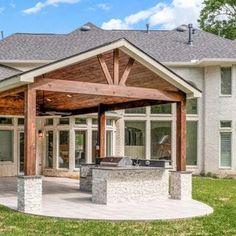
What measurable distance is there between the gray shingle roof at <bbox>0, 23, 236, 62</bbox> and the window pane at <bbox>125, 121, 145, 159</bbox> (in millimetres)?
3621

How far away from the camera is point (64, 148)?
2217 centimetres

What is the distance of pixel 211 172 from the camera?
78.6ft

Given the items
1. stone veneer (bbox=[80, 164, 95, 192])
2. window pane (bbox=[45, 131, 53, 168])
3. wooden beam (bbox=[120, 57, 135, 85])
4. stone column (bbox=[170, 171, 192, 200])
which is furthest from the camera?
window pane (bbox=[45, 131, 53, 168])

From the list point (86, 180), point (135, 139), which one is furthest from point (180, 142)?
point (135, 139)

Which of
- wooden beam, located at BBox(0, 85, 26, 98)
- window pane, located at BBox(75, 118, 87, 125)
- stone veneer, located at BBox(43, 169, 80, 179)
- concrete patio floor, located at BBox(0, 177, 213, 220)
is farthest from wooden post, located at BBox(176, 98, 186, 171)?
window pane, located at BBox(75, 118, 87, 125)

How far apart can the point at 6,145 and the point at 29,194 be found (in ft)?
37.7

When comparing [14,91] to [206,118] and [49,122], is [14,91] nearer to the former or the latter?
[49,122]

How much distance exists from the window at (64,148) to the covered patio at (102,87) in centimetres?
592

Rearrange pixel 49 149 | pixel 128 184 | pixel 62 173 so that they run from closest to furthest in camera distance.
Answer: pixel 128 184 → pixel 62 173 → pixel 49 149

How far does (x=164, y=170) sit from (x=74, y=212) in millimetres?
3708

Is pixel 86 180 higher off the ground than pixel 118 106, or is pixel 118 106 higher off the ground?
pixel 118 106

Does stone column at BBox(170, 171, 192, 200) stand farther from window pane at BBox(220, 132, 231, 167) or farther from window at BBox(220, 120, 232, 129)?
window at BBox(220, 120, 232, 129)

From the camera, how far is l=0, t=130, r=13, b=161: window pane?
2214cm

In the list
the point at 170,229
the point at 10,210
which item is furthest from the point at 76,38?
the point at 170,229
